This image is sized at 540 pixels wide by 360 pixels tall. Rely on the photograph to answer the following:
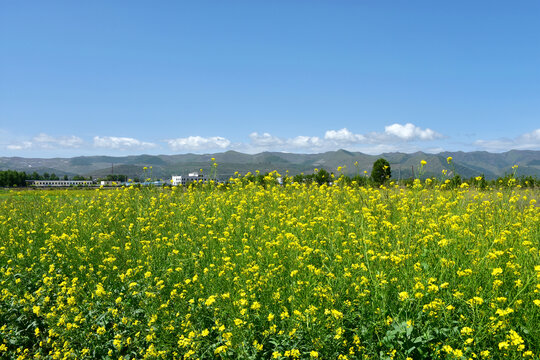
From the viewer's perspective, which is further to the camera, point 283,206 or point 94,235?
point 283,206

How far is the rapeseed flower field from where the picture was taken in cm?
331

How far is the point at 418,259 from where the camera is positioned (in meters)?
4.68

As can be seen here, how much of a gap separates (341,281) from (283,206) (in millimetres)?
3950

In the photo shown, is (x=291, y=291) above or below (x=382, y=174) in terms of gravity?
above

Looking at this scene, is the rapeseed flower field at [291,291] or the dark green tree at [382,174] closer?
the rapeseed flower field at [291,291]

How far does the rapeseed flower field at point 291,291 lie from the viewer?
3.31 meters

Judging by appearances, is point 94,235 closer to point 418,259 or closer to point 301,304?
point 301,304

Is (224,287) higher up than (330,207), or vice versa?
(330,207)

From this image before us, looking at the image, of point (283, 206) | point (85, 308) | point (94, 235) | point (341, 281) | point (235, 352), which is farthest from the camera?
point (283, 206)

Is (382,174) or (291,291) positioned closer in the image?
(291,291)

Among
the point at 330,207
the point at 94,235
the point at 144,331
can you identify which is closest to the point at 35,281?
the point at 94,235

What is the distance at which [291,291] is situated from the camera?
13.2ft

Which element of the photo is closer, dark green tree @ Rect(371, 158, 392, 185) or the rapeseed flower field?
the rapeseed flower field

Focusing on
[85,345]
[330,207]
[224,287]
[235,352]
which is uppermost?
[330,207]
